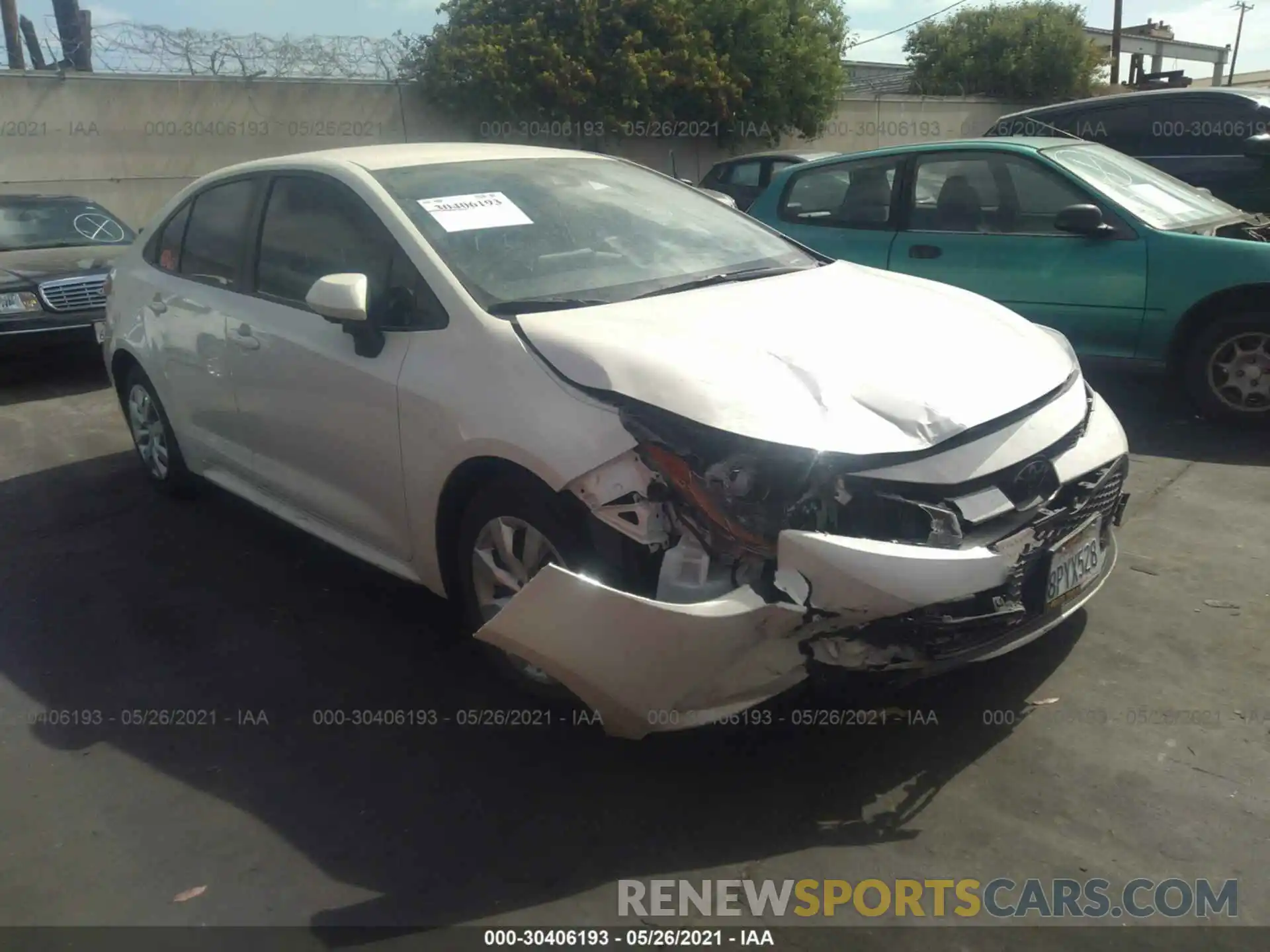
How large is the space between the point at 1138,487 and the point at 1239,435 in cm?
107

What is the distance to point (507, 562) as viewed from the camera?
10.9ft

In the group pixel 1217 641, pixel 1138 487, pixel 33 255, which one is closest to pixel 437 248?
pixel 1217 641

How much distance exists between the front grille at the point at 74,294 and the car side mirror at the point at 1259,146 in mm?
8305

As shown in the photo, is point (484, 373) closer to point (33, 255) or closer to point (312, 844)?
point (312, 844)

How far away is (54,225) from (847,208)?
6641mm

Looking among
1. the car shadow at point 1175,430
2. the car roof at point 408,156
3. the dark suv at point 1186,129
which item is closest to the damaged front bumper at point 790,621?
the car roof at point 408,156

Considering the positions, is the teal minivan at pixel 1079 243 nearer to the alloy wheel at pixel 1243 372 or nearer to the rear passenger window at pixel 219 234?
the alloy wheel at pixel 1243 372

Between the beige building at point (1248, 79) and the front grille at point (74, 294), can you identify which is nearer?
the front grille at point (74, 294)

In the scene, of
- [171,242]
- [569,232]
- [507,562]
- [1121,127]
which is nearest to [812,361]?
[507,562]

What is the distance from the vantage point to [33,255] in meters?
8.76

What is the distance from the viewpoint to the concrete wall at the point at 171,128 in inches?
583

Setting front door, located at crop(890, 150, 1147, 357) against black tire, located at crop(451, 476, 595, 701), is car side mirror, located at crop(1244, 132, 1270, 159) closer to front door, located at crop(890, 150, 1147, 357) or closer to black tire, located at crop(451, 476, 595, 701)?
front door, located at crop(890, 150, 1147, 357)

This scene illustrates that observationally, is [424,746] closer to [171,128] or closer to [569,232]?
[569,232]

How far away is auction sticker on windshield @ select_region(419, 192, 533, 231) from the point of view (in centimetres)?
380
